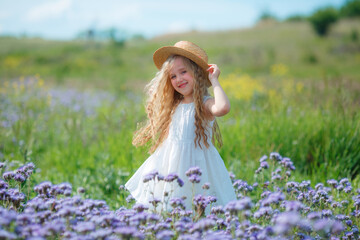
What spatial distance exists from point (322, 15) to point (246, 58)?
1858cm

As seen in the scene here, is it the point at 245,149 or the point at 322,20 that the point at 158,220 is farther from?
the point at 322,20

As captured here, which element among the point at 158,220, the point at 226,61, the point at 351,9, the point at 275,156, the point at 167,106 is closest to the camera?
the point at 158,220

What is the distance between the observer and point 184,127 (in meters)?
2.88

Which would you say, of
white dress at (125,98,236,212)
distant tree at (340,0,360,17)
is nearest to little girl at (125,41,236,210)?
white dress at (125,98,236,212)

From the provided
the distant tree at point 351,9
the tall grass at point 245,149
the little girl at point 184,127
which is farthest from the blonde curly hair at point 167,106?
the distant tree at point 351,9

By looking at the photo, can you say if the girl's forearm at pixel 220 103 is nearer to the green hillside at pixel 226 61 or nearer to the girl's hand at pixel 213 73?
the girl's hand at pixel 213 73

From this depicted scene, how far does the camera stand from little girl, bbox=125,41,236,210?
9.18ft

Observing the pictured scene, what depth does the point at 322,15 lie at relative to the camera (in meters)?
40.0

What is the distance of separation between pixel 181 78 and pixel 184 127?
1.53 feet

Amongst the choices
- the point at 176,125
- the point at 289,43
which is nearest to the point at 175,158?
the point at 176,125

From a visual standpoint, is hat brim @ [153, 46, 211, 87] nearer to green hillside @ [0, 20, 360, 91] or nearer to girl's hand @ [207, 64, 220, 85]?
girl's hand @ [207, 64, 220, 85]

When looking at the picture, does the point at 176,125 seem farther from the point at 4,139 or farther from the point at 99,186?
the point at 4,139

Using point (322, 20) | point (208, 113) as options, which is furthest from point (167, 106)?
point (322, 20)

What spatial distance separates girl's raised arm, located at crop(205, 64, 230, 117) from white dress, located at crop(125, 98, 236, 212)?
18cm
